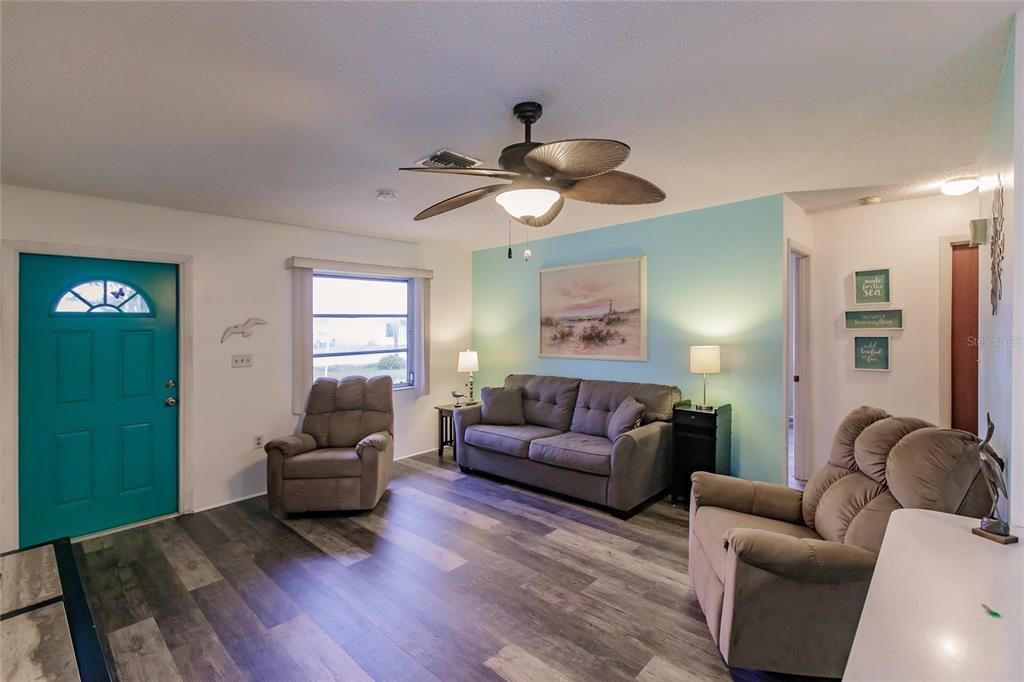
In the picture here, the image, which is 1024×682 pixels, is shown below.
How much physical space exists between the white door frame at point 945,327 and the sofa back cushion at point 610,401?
1.91 metres

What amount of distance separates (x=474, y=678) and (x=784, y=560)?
1320 millimetres

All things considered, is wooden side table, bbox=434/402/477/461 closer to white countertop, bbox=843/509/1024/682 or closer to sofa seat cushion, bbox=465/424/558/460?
sofa seat cushion, bbox=465/424/558/460

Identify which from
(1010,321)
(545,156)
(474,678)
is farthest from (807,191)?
(474,678)

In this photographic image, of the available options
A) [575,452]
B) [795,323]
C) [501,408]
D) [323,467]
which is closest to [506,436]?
[501,408]

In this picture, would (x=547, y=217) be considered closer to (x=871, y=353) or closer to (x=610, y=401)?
(x=610, y=401)

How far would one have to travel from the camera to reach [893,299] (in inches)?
145

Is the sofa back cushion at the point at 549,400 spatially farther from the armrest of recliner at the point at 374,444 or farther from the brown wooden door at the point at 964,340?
the brown wooden door at the point at 964,340

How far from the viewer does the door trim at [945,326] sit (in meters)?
3.46

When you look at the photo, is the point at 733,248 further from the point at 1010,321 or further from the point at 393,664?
the point at 393,664

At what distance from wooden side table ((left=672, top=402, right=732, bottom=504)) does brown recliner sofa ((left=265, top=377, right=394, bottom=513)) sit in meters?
2.37

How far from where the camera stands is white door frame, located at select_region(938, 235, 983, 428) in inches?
136

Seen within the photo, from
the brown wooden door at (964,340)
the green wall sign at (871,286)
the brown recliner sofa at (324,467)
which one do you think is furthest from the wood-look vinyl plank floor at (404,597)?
the green wall sign at (871,286)

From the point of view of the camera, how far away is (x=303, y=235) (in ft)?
14.3

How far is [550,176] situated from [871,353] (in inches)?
138
